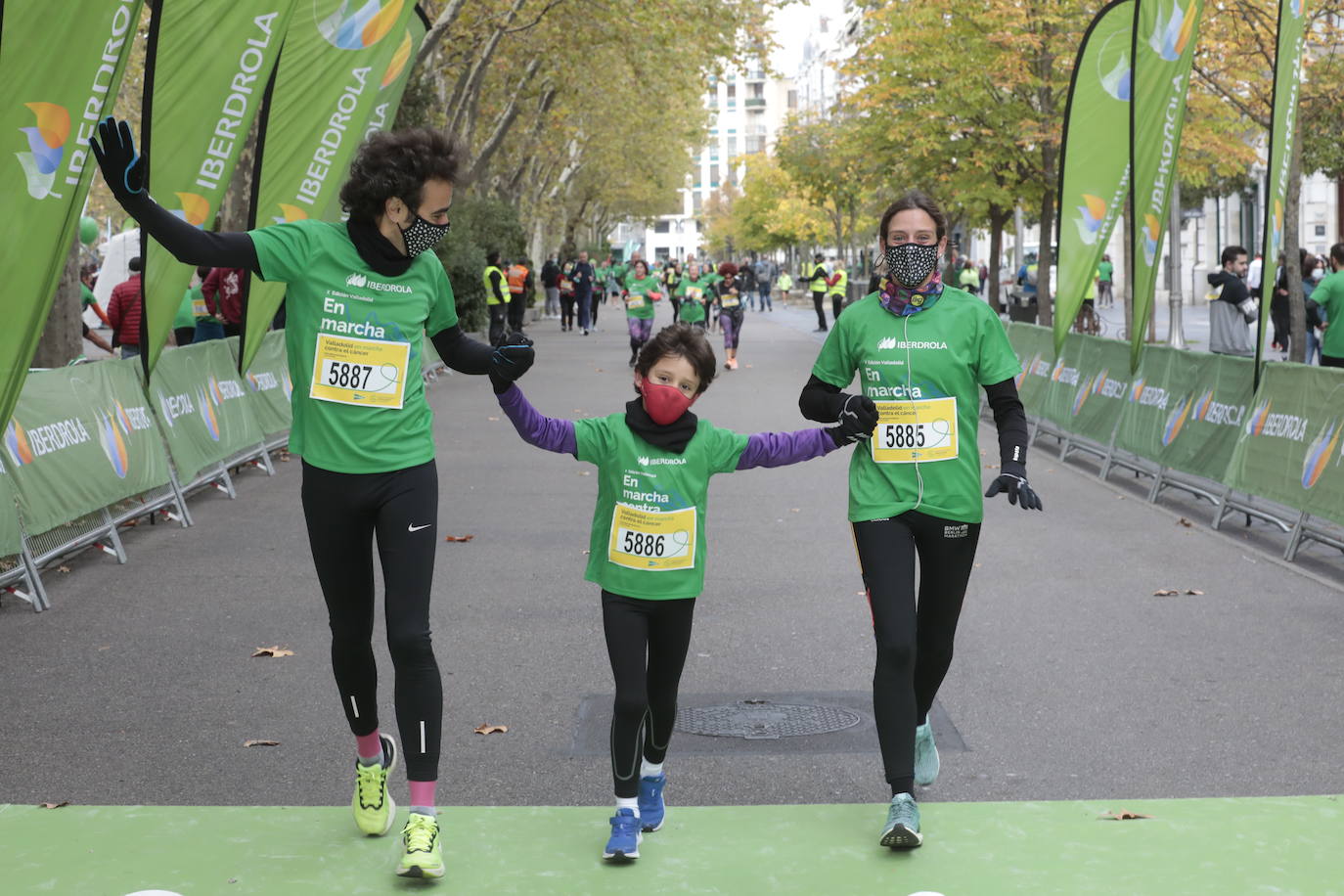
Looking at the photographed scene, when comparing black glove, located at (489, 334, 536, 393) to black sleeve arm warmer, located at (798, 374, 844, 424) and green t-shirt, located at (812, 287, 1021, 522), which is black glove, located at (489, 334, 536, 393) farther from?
green t-shirt, located at (812, 287, 1021, 522)

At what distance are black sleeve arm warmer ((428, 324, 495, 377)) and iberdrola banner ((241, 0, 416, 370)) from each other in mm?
7126

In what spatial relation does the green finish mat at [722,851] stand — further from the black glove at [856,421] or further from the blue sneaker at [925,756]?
the black glove at [856,421]

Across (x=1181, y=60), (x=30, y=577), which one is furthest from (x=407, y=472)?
(x=1181, y=60)

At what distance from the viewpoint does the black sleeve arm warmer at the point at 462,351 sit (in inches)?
185

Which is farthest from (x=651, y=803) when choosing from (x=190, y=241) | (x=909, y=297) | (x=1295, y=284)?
(x=1295, y=284)

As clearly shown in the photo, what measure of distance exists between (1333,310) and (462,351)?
34.2ft

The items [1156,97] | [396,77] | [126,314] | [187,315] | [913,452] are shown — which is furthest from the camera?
[187,315]

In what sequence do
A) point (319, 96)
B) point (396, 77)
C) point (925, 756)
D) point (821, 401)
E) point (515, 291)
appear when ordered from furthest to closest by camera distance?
point (515, 291) → point (396, 77) → point (319, 96) → point (925, 756) → point (821, 401)

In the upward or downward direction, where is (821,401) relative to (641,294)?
downward

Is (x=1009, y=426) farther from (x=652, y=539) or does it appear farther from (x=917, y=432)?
(x=652, y=539)

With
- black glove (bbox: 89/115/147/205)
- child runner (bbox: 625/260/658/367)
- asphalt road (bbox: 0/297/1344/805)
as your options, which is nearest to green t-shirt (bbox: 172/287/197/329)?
asphalt road (bbox: 0/297/1344/805)

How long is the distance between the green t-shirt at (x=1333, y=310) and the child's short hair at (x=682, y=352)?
32.3 ft

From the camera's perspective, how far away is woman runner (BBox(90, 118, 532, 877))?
4.53 metres

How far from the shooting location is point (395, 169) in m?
4.54
